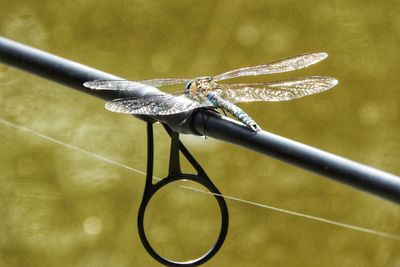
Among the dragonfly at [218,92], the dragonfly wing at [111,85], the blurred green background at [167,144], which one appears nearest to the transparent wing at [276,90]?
the dragonfly at [218,92]

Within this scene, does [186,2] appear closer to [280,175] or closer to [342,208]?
[280,175]

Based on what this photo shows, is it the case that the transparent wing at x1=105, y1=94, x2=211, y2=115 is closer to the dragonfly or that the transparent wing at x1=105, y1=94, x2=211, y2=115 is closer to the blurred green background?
the dragonfly

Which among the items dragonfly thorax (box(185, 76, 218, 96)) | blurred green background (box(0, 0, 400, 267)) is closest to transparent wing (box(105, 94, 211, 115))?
dragonfly thorax (box(185, 76, 218, 96))

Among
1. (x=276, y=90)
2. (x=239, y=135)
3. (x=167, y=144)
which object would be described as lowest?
(x=167, y=144)

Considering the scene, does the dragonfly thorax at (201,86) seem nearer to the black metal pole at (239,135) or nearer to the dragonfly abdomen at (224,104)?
the dragonfly abdomen at (224,104)

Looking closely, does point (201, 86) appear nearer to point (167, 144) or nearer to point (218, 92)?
point (218, 92)

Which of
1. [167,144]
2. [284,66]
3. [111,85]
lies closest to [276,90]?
[284,66]
